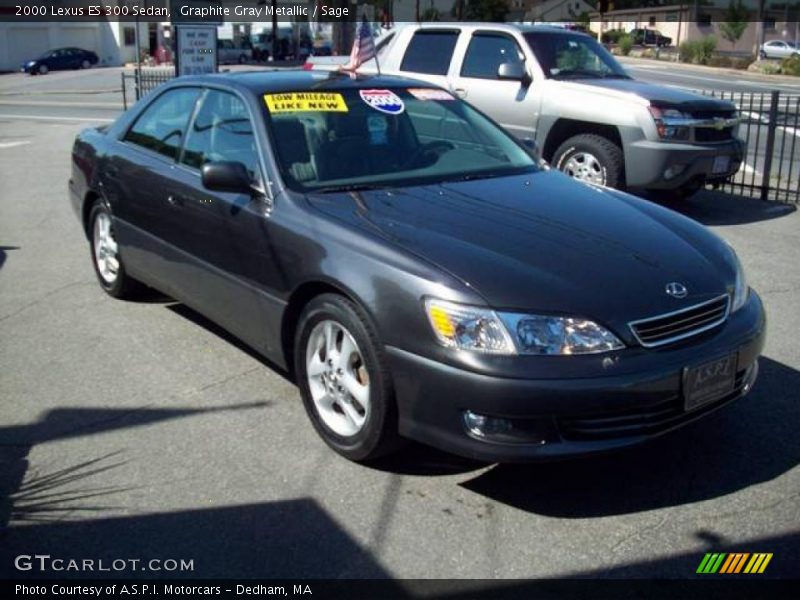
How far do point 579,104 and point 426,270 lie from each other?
602cm

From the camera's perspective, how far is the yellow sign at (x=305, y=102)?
4.74m

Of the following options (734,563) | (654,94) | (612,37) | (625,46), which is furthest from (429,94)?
(612,37)

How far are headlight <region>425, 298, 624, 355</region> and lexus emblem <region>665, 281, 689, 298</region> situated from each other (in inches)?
15.7

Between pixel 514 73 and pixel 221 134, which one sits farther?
pixel 514 73

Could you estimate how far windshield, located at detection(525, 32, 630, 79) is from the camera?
953 centimetres

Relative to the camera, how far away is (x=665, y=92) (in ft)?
29.5

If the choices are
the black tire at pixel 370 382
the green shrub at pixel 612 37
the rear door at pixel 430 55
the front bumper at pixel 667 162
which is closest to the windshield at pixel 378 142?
the black tire at pixel 370 382

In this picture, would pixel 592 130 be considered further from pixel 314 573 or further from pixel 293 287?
pixel 314 573

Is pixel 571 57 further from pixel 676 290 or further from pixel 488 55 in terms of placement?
pixel 676 290

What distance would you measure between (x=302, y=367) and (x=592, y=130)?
591 centimetres

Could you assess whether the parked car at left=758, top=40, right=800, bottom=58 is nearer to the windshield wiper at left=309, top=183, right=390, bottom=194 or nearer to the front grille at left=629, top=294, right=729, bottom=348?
Result: the windshield wiper at left=309, top=183, right=390, bottom=194

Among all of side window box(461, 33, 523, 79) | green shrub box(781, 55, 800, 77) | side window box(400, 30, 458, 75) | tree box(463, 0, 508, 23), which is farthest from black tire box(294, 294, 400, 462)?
tree box(463, 0, 508, 23)

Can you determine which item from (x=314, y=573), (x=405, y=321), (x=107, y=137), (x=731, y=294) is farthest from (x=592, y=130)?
(x=314, y=573)

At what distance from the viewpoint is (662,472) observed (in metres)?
3.87
